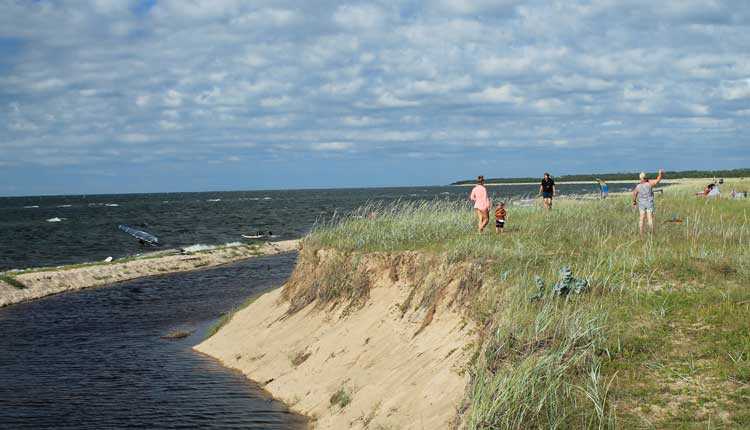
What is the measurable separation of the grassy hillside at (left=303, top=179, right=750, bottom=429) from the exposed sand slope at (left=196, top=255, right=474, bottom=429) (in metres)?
0.81

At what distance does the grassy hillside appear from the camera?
734 cm

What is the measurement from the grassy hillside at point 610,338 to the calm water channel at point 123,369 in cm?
499

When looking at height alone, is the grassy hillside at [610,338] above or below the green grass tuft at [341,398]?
above

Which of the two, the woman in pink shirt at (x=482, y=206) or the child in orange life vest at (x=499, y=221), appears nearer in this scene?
the child in orange life vest at (x=499, y=221)

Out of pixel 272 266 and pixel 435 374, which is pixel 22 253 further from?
pixel 435 374

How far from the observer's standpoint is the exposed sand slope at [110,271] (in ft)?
97.3

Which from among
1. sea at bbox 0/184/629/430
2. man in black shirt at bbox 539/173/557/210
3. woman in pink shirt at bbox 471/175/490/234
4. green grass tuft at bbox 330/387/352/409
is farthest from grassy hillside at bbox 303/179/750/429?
man in black shirt at bbox 539/173/557/210

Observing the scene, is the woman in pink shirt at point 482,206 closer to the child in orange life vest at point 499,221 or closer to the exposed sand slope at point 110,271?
the child in orange life vest at point 499,221

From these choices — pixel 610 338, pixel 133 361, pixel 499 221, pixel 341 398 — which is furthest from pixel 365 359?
pixel 133 361

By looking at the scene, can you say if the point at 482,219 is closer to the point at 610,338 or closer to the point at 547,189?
the point at 547,189

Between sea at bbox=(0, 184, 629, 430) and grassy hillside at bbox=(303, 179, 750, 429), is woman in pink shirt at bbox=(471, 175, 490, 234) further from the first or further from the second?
sea at bbox=(0, 184, 629, 430)

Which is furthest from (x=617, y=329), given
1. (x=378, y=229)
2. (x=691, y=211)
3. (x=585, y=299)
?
(x=691, y=211)

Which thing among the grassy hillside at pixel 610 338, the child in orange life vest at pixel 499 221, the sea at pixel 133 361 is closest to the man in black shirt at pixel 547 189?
the sea at pixel 133 361

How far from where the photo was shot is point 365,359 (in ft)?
42.0
